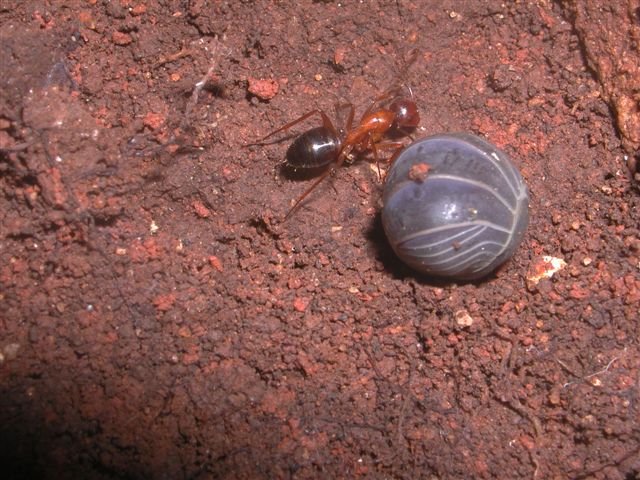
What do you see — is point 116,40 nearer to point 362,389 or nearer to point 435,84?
point 435,84

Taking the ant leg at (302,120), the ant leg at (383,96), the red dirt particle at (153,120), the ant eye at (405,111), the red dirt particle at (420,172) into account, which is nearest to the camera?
the red dirt particle at (420,172)

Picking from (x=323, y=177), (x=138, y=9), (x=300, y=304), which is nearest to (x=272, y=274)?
(x=300, y=304)

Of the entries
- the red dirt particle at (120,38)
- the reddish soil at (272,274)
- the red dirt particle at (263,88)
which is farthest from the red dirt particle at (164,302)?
the red dirt particle at (120,38)

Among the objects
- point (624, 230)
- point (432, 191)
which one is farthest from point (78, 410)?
point (624, 230)

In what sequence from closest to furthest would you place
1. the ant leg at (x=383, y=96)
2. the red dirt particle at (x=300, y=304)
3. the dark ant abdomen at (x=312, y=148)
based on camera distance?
the red dirt particle at (x=300, y=304)
the dark ant abdomen at (x=312, y=148)
the ant leg at (x=383, y=96)

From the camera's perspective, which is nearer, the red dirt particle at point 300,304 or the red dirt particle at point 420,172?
the red dirt particle at point 420,172

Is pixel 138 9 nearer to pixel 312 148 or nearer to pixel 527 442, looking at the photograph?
pixel 312 148

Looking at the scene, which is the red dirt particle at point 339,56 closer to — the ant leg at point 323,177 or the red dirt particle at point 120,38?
the ant leg at point 323,177
